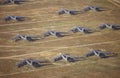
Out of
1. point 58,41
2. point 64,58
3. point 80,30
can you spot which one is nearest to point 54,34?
point 58,41

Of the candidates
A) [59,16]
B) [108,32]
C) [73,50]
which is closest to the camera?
[73,50]

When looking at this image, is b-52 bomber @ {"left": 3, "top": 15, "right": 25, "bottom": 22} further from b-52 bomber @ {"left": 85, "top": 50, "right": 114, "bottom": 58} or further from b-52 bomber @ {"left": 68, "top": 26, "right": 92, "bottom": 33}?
b-52 bomber @ {"left": 85, "top": 50, "right": 114, "bottom": 58}

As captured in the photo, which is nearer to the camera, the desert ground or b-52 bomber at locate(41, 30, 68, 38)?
the desert ground

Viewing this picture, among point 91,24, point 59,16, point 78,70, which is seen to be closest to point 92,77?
point 78,70

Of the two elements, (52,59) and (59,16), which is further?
(59,16)

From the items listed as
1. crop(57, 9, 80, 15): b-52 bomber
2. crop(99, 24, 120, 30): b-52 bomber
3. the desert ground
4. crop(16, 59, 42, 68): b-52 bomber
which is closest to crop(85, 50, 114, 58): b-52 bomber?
the desert ground

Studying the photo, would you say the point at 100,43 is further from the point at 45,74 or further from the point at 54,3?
the point at 54,3

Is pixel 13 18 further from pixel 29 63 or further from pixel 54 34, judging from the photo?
pixel 29 63

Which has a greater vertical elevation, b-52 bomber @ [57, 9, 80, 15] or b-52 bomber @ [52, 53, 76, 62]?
b-52 bomber @ [57, 9, 80, 15]

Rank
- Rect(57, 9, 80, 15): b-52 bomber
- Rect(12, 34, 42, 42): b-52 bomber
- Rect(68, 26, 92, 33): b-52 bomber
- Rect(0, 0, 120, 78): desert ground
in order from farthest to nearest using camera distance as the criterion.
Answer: Rect(57, 9, 80, 15): b-52 bomber, Rect(68, 26, 92, 33): b-52 bomber, Rect(12, 34, 42, 42): b-52 bomber, Rect(0, 0, 120, 78): desert ground
